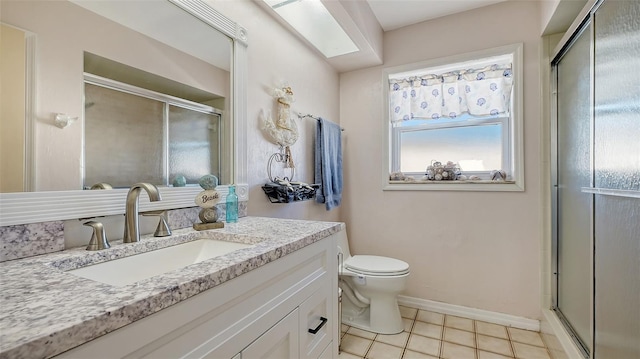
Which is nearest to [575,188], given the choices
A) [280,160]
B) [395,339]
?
[395,339]

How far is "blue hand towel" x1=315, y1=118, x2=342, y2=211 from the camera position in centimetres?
209

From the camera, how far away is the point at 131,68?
3.36 ft

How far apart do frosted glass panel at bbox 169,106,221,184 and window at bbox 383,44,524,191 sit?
151 centimetres

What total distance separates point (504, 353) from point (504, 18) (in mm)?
2242

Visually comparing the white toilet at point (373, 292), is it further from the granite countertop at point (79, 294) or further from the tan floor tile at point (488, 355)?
the granite countertop at point (79, 294)

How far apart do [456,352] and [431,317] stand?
1.41 ft

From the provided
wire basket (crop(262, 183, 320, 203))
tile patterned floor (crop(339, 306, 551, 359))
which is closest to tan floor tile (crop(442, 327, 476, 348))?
tile patterned floor (crop(339, 306, 551, 359))

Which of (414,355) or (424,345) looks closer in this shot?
(414,355)

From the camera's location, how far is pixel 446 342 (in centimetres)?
183

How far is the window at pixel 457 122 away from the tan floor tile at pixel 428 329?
101cm

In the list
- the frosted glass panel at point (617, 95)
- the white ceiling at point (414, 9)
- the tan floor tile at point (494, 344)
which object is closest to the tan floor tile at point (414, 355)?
the tan floor tile at point (494, 344)

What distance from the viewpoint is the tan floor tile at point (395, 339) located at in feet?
5.98

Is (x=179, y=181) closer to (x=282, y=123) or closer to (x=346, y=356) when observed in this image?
(x=282, y=123)

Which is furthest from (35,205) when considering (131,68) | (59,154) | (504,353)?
(504,353)
